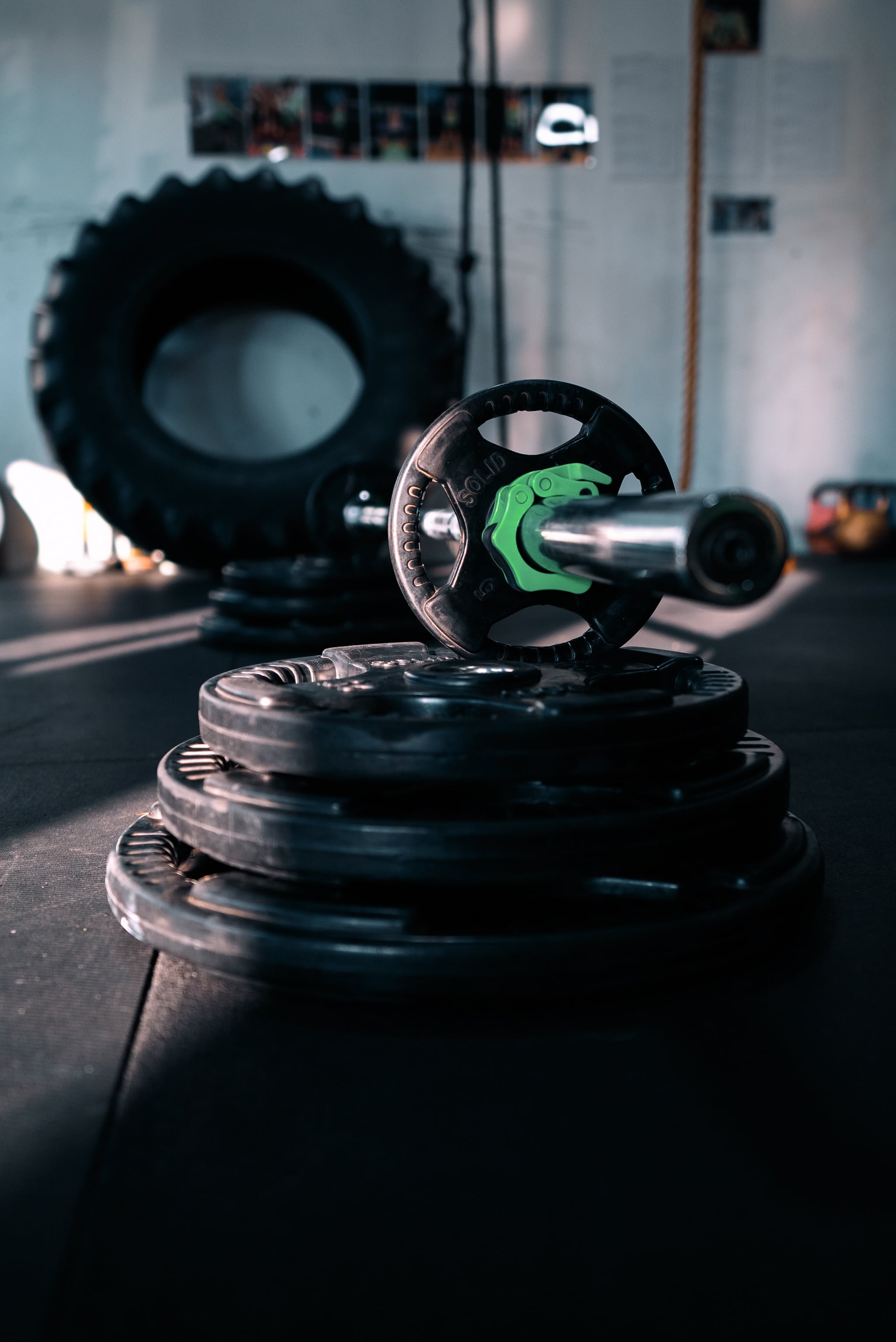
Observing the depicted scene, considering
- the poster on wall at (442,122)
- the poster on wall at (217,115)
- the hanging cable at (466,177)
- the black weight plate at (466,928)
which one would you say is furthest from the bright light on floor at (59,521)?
the black weight plate at (466,928)

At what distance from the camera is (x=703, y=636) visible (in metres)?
2.15

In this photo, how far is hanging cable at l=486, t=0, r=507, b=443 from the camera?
3.26 meters

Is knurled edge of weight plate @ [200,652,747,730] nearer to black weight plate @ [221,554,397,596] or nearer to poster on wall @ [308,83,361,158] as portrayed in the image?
black weight plate @ [221,554,397,596]

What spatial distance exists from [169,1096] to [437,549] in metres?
3.46

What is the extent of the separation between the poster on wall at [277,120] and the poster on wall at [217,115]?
31mm

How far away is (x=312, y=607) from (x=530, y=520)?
51.5 inches

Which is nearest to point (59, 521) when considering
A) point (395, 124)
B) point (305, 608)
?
point (395, 124)

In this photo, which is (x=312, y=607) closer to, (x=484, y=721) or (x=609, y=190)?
(x=484, y=721)

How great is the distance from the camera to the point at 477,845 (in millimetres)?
623

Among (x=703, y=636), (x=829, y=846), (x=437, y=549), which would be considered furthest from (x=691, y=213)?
(x=829, y=846)

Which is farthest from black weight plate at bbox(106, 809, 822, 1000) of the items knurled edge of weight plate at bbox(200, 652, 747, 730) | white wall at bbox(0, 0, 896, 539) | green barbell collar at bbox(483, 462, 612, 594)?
white wall at bbox(0, 0, 896, 539)

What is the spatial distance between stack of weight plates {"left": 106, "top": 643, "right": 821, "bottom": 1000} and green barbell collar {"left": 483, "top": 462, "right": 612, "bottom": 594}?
0.26ft

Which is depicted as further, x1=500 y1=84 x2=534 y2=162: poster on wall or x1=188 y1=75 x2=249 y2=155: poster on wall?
x1=500 y1=84 x2=534 y2=162: poster on wall

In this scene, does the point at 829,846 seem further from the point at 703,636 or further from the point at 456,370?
the point at 456,370
